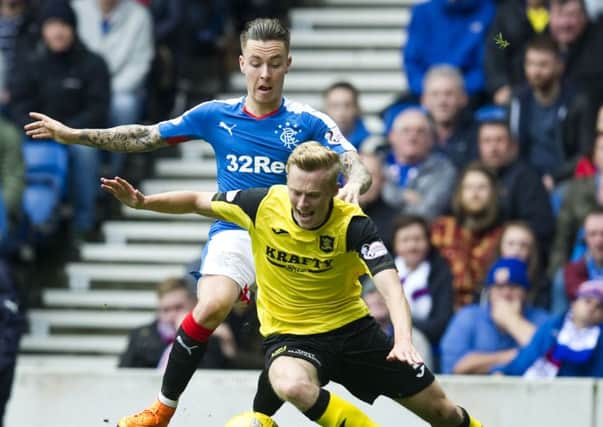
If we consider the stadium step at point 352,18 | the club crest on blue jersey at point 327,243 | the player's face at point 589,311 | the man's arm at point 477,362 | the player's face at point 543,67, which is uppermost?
the stadium step at point 352,18

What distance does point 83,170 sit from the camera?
1427 centimetres

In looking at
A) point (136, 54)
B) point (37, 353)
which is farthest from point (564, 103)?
point (37, 353)

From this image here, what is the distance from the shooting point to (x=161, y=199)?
8984 millimetres

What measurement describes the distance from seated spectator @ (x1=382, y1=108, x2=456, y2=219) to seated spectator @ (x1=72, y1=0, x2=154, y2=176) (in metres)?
2.54

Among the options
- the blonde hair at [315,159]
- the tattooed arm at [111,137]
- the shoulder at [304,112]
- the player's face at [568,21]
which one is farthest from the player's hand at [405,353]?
the player's face at [568,21]

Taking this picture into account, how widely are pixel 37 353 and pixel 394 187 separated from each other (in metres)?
3.35

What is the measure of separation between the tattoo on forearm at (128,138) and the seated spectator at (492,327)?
3.37 m

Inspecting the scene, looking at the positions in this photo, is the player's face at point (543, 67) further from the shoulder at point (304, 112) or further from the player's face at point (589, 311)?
the shoulder at point (304, 112)

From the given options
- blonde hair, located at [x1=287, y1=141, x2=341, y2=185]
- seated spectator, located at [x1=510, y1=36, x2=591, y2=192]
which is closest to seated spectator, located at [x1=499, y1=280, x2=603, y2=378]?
seated spectator, located at [x1=510, y1=36, x2=591, y2=192]

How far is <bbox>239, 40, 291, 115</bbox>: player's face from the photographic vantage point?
9.51 m

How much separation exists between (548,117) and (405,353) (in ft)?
18.3

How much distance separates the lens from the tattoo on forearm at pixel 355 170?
9406mm

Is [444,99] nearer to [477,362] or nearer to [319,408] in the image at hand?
[477,362]

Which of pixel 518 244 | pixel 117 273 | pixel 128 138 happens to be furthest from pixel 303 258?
pixel 117 273
